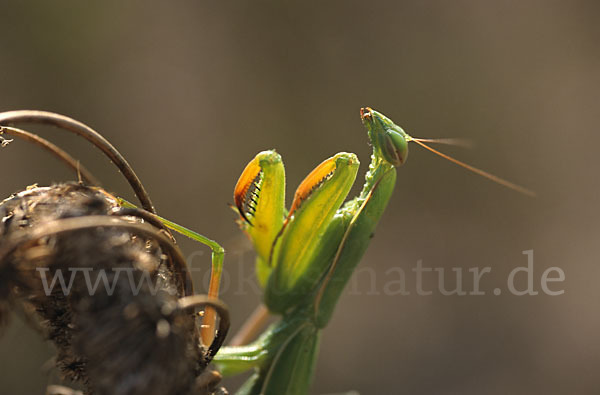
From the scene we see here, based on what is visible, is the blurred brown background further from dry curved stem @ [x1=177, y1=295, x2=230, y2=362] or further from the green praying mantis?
dry curved stem @ [x1=177, y1=295, x2=230, y2=362]

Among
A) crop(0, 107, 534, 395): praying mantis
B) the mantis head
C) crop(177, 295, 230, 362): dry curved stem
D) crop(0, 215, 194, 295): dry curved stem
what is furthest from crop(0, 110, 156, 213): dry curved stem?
the mantis head

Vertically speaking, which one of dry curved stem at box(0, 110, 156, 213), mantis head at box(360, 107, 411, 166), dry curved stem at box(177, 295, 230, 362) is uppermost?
mantis head at box(360, 107, 411, 166)

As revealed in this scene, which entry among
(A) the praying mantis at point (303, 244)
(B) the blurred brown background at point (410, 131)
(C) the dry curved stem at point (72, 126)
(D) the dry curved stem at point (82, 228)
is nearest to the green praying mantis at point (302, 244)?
(A) the praying mantis at point (303, 244)

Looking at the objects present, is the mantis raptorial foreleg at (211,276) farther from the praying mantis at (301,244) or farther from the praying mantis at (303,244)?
the praying mantis at (303,244)

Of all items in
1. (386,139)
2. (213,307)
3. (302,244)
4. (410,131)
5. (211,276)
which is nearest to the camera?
(213,307)

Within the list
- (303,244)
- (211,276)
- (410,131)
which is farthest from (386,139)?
(410,131)

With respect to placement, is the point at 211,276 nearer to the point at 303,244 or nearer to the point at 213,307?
the point at 303,244
